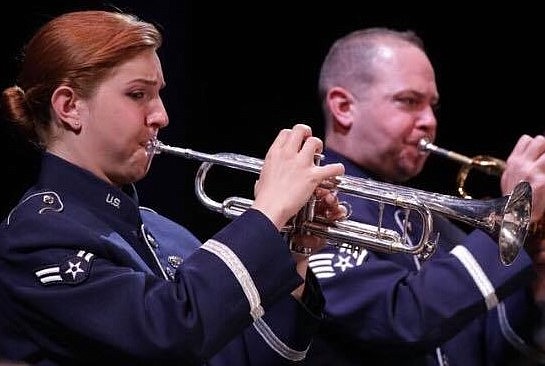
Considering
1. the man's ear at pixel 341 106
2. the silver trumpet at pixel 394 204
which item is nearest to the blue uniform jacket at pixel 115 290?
the silver trumpet at pixel 394 204

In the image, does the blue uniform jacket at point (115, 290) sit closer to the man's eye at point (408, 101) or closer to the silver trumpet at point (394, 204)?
the silver trumpet at point (394, 204)

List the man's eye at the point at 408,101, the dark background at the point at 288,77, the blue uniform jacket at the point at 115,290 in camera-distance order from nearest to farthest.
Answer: the blue uniform jacket at the point at 115,290
the man's eye at the point at 408,101
the dark background at the point at 288,77

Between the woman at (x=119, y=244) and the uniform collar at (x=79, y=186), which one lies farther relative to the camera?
the uniform collar at (x=79, y=186)

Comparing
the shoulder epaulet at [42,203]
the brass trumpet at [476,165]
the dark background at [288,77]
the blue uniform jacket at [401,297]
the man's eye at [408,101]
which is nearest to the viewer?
the shoulder epaulet at [42,203]

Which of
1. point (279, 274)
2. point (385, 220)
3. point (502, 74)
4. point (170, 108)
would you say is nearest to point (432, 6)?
point (502, 74)

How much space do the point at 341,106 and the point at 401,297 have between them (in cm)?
63

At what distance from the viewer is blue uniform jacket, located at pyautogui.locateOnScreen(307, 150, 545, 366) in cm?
236

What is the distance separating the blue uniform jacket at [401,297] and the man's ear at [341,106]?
1.12 ft

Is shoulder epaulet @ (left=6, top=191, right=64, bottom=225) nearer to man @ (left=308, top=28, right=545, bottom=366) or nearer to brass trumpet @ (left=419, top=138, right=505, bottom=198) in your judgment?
man @ (left=308, top=28, right=545, bottom=366)

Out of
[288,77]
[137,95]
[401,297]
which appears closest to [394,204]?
[401,297]

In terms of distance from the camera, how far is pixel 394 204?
7.36ft

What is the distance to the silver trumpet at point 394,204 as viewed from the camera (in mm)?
2178

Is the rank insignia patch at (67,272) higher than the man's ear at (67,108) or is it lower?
lower

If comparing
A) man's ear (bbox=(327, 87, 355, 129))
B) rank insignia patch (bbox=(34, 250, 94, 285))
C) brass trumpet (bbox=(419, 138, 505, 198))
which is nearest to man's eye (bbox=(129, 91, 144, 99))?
rank insignia patch (bbox=(34, 250, 94, 285))
